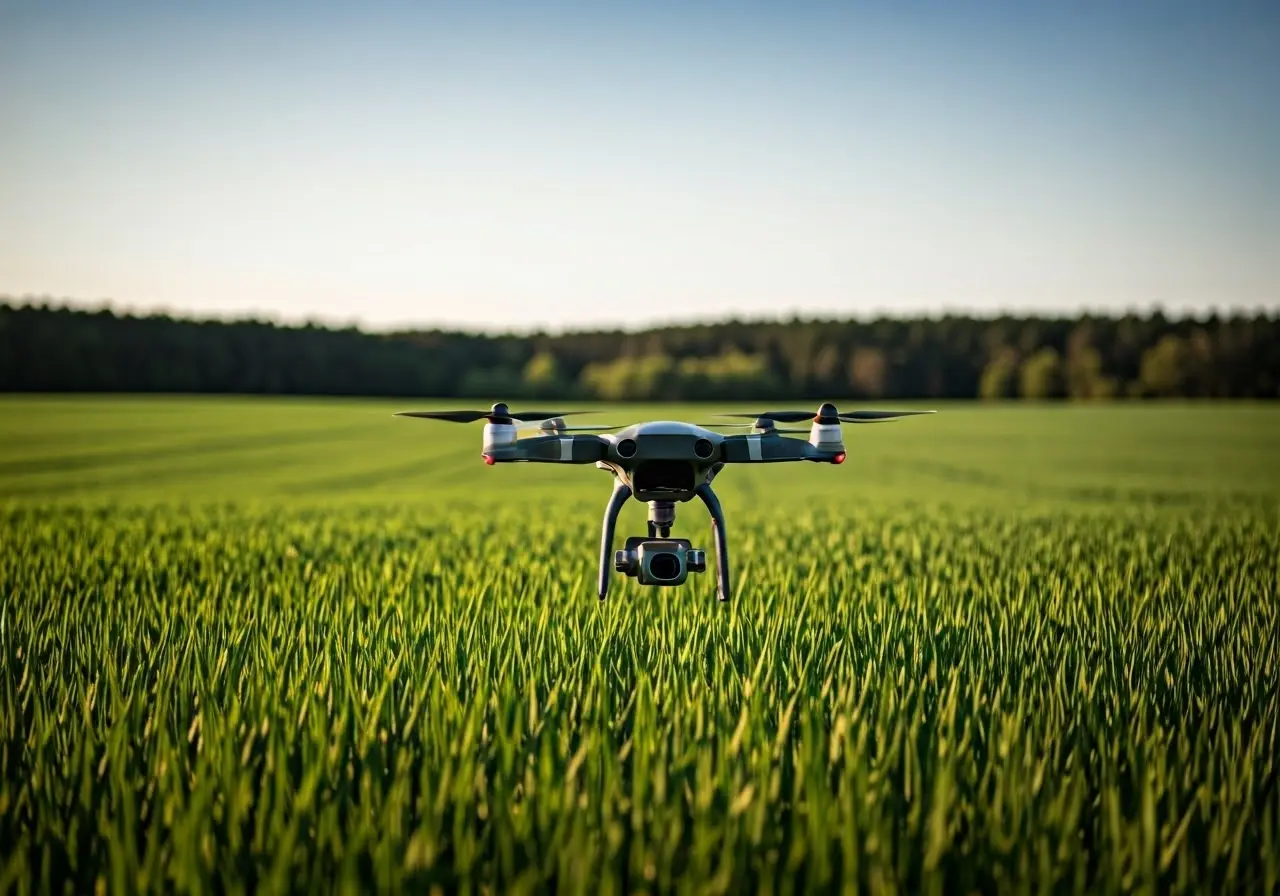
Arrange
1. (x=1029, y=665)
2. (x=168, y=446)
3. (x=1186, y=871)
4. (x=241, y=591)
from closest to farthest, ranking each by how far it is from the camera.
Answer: (x=1186, y=871) < (x=1029, y=665) < (x=241, y=591) < (x=168, y=446)

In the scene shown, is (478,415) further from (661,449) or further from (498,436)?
(661,449)

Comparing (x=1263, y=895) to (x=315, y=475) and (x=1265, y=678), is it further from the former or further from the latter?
(x=315, y=475)

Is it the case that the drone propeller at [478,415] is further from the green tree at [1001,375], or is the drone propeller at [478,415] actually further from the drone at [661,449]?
the green tree at [1001,375]

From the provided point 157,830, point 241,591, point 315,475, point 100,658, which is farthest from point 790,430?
point 315,475

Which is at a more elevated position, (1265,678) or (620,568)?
(620,568)

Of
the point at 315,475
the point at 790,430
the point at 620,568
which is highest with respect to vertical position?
the point at 790,430

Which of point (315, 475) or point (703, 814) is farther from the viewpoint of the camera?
point (315, 475)

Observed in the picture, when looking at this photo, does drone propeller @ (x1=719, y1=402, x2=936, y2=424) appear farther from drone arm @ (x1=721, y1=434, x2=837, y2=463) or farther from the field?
the field
